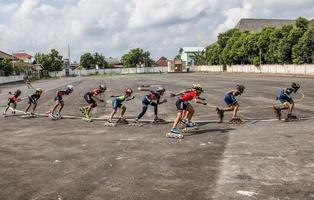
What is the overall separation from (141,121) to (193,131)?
3.87 meters

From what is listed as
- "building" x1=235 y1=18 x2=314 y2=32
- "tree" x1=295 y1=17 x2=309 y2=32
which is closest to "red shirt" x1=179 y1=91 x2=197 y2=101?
"tree" x1=295 y1=17 x2=309 y2=32

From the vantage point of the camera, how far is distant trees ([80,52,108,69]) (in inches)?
6398

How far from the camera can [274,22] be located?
472 feet

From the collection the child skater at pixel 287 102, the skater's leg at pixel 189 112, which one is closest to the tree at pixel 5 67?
the skater's leg at pixel 189 112

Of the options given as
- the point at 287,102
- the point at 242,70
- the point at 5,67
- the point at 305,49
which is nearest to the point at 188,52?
the point at 242,70

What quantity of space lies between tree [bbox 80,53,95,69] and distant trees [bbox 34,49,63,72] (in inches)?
738

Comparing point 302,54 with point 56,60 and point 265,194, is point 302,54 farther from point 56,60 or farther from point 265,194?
point 56,60

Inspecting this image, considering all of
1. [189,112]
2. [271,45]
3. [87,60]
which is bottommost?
[189,112]

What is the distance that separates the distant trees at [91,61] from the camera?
16250 centimetres

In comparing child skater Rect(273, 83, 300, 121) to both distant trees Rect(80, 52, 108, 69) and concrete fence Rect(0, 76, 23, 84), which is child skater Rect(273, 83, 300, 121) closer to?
concrete fence Rect(0, 76, 23, 84)

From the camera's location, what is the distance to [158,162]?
1076 cm

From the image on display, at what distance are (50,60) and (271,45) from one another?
271ft

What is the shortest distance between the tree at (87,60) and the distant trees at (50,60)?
18745 millimetres

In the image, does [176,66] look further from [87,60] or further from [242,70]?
[242,70]
